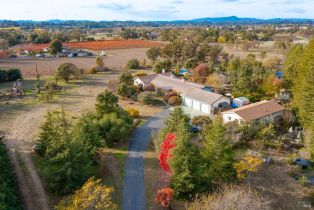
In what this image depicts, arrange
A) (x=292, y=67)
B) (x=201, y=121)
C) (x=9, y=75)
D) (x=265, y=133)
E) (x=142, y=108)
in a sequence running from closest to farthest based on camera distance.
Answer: (x=265, y=133) → (x=201, y=121) → (x=142, y=108) → (x=292, y=67) → (x=9, y=75)

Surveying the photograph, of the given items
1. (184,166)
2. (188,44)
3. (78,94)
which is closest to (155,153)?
(184,166)

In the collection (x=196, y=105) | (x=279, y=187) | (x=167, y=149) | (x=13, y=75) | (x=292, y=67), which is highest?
(x=292, y=67)

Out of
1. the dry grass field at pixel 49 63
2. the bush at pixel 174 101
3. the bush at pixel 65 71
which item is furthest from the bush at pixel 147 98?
the dry grass field at pixel 49 63

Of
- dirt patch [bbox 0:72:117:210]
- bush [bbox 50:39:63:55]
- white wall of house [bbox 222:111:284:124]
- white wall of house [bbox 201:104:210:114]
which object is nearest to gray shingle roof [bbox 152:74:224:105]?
white wall of house [bbox 201:104:210:114]

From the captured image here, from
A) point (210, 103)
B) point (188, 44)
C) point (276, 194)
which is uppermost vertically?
point (188, 44)

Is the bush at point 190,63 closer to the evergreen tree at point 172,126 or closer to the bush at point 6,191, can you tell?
the evergreen tree at point 172,126

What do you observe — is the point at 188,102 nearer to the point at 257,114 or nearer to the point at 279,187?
the point at 257,114

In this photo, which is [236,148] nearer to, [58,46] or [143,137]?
[143,137]

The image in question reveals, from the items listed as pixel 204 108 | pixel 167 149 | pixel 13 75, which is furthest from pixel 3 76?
pixel 167 149
